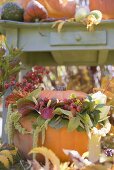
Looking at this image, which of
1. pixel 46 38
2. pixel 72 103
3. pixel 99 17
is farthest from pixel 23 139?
pixel 99 17

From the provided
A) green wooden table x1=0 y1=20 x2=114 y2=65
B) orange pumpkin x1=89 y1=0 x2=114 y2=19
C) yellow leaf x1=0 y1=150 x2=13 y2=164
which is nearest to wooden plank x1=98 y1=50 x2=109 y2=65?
orange pumpkin x1=89 y1=0 x2=114 y2=19

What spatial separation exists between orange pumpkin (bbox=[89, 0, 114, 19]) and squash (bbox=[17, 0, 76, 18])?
141 mm

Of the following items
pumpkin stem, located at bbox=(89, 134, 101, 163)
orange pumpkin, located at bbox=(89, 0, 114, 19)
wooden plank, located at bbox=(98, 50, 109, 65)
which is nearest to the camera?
pumpkin stem, located at bbox=(89, 134, 101, 163)

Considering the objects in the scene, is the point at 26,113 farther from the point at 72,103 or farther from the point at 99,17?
the point at 99,17

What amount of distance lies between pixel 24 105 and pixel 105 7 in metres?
0.92

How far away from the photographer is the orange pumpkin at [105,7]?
2.15 m

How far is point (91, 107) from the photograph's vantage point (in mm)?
1580

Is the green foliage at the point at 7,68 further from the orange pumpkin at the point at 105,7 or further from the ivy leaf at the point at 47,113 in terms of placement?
the orange pumpkin at the point at 105,7

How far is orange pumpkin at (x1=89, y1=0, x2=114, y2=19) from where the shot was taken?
2148 millimetres

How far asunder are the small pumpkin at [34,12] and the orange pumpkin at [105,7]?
1.18 ft

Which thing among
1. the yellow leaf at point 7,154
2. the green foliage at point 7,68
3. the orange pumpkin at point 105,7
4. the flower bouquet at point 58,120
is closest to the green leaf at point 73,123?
the flower bouquet at point 58,120

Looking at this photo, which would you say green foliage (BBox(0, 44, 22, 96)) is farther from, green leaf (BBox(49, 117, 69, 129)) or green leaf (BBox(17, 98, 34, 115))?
green leaf (BBox(49, 117, 69, 129))

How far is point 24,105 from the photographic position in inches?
64.3

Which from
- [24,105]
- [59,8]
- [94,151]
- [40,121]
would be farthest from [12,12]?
[94,151]
